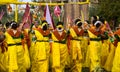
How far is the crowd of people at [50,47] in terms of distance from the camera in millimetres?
11875

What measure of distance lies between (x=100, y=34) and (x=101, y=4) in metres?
15.7

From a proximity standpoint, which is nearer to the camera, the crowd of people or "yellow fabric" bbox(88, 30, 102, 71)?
the crowd of people

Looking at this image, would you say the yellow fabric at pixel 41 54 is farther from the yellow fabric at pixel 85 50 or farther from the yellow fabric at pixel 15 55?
the yellow fabric at pixel 85 50

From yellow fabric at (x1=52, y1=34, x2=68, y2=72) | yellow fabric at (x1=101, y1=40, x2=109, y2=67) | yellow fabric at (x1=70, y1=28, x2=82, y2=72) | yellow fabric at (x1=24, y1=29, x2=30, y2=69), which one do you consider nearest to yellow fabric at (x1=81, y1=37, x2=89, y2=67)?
yellow fabric at (x1=101, y1=40, x2=109, y2=67)

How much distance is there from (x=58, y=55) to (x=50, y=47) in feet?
1.37

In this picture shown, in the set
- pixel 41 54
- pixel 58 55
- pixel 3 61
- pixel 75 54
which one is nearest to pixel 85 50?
Answer: pixel 75 54

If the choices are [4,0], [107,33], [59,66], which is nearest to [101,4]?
[4,0]

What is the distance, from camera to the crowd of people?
11.9 m

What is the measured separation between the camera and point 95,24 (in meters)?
13.2

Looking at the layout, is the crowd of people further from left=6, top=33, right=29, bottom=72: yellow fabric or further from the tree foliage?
the tree foliage

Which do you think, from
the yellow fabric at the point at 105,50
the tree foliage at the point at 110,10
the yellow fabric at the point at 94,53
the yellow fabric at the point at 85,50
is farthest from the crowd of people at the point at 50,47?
the tree foliage at the point at 110,10

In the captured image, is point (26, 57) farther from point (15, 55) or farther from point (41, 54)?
point (15, 55)

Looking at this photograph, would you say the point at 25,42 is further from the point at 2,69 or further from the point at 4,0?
the point at 4,0

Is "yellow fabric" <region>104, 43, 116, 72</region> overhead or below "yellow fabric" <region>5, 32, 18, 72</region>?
below
